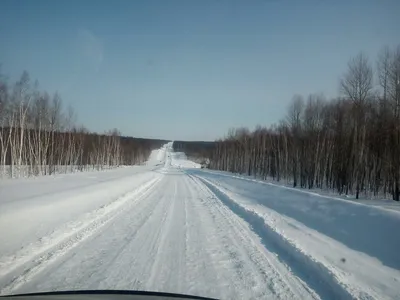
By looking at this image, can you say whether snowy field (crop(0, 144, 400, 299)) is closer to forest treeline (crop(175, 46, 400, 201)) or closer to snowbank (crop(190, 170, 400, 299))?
snowbank (crop(190, 170, 400, 299))

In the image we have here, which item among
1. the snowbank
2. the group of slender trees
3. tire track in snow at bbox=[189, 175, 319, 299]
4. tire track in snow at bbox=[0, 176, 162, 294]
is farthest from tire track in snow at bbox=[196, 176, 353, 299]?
the group of slender trees

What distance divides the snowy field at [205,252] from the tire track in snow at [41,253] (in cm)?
2

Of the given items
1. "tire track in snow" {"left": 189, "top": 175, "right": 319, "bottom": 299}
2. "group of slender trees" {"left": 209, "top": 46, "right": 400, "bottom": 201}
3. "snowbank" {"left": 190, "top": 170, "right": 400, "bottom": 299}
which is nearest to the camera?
"tire track in snow" {"left": 189, "top": 175, "right": 319, "bottom": 299}

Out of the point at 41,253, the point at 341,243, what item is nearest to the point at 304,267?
the point at 341,243

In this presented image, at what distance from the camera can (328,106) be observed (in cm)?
4575

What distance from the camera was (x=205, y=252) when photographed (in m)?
6.93

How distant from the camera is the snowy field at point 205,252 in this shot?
16.1 ft

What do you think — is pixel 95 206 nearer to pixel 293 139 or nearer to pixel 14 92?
pixel 14 92

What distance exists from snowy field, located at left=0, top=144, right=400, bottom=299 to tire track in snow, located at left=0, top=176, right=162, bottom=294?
0.02 meters

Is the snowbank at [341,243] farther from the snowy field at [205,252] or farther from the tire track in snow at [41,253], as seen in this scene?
the tire track in snow at [41,253]

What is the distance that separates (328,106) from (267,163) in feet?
61.8

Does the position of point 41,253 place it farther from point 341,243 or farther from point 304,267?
point 341,243

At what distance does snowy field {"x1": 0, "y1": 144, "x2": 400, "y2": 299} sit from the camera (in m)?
4.90

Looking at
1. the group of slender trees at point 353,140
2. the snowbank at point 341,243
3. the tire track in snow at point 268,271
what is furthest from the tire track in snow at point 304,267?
the group of slender trees at point 353,140
